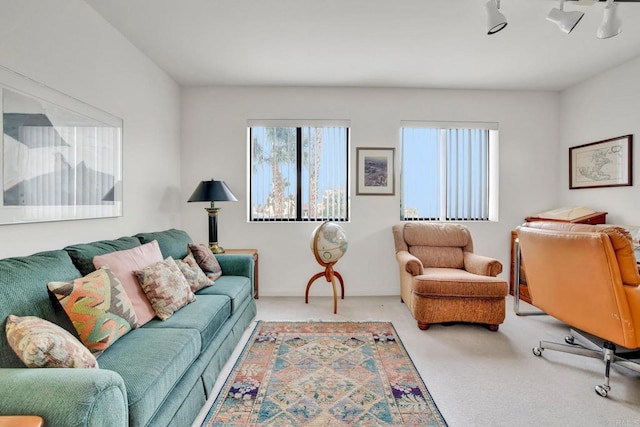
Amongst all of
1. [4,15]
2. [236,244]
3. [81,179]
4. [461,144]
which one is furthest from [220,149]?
[461,144]

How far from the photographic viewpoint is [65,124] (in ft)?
6.62

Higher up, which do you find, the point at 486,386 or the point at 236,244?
the point at 236,244

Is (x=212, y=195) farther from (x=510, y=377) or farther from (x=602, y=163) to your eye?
(x=602, y=163)

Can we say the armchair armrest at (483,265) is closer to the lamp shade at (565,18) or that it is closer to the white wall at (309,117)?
the white wall at (309,117)

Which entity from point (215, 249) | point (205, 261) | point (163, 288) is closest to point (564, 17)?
point (163, 288)

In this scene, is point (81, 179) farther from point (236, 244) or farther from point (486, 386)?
point (486, 386)

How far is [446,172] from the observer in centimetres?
401

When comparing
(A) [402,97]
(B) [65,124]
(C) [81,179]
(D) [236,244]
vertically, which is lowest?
(D) [236,244]

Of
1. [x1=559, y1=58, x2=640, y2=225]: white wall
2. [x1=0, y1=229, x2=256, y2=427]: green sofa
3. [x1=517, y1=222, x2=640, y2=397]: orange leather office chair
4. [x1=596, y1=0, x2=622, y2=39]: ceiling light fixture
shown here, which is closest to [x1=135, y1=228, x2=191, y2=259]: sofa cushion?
[x1=0, y1=229, x2=256, y2=427]: green sofa

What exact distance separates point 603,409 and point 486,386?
60cm

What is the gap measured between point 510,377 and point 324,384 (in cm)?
128

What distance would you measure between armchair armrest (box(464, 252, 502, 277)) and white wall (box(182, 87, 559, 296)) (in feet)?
3.04

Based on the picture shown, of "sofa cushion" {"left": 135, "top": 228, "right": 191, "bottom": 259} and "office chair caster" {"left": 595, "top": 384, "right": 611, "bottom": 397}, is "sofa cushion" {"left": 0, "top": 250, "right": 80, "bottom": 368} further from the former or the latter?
"office chair caster" {"left": 595, "top": 384, "right": 611, "bottom": 397}

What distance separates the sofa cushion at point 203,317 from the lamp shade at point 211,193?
122 centimetres
